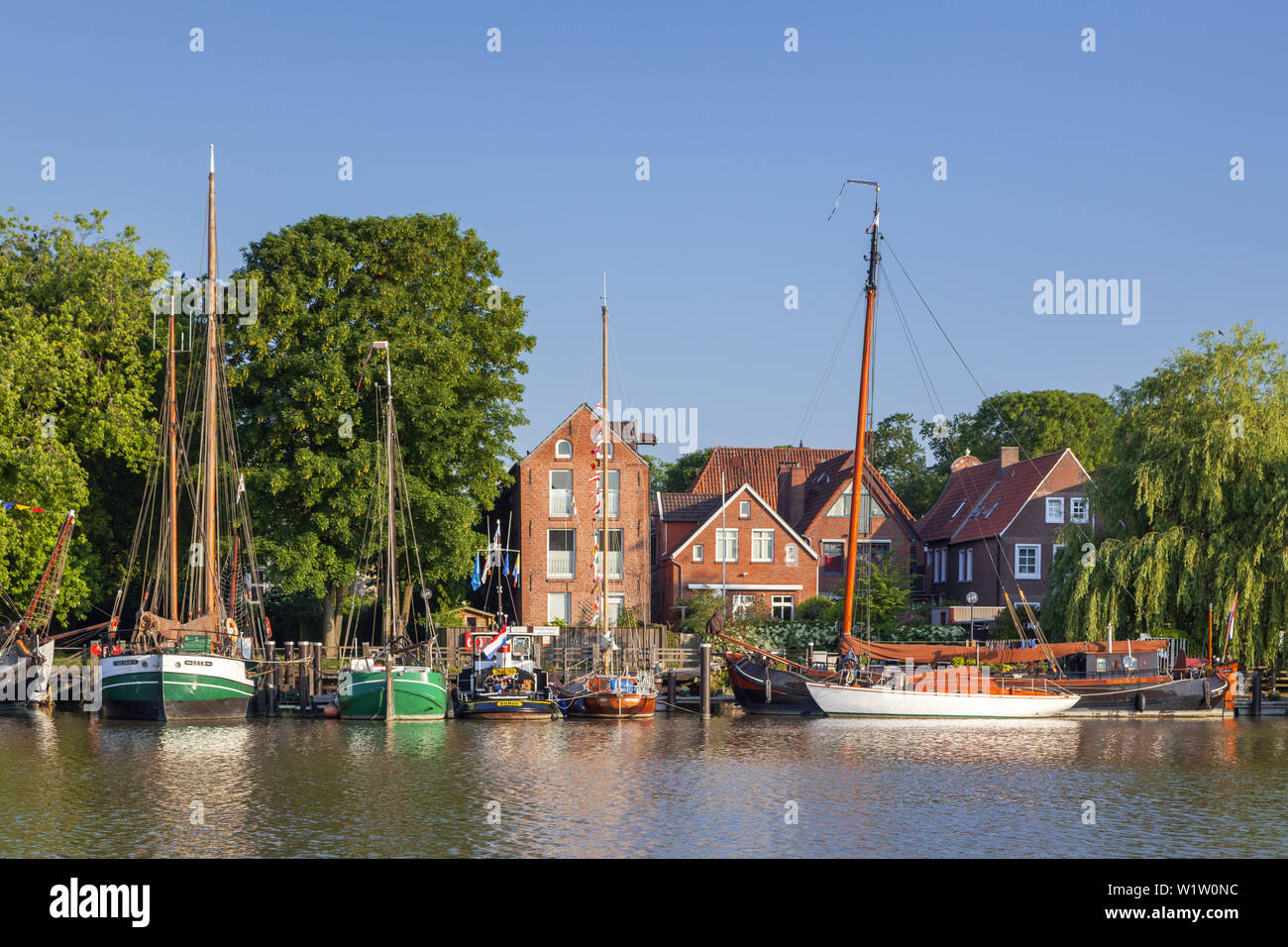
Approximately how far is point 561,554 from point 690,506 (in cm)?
1186

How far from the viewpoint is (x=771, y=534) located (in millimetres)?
72188

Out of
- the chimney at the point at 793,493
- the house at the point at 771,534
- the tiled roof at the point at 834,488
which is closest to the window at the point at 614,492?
the house at the point at 771,534

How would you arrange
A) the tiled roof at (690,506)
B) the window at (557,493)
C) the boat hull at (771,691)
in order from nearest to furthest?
1. the boat hull at (771,691)
2. the window at (557,493)
3. the tiled roof at (690,506)

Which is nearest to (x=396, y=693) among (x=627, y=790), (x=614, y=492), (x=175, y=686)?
(x=175, y=686)

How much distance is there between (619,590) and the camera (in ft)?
224

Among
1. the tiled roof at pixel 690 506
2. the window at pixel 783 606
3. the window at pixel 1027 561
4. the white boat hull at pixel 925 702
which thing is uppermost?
the tiled roof at pixel 690 506

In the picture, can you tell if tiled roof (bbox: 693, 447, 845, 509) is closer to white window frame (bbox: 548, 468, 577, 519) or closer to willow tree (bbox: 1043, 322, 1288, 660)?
white window frame (bbox: 548, 468, 577, 519)

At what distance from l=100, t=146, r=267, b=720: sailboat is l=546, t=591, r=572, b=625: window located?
15.8 metres

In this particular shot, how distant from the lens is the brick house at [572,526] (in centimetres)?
6831

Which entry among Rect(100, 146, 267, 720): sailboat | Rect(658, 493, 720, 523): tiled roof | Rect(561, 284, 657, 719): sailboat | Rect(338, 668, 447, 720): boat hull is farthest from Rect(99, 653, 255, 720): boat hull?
Rect(658, 493, 720, 523): tiled roof

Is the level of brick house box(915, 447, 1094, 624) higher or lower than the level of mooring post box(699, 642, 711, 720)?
higher

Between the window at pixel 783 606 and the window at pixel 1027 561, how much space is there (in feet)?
39.8

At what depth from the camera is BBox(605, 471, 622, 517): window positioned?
69.0 metres

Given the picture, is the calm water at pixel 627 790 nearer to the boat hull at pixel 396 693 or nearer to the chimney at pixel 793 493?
the boat hull at pixel 396 693
